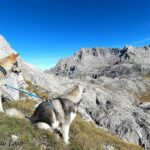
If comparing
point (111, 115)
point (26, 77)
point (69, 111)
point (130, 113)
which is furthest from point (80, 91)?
point (130, 113)

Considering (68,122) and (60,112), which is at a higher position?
(60,112)

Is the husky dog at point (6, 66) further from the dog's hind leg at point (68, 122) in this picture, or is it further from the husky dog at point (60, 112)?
the dog's hind leg at point (68, 122)

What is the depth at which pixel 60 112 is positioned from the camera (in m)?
14.2

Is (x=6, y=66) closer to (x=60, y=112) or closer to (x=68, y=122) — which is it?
(x=60, y=112)

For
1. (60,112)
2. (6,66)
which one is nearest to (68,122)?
(60,112)

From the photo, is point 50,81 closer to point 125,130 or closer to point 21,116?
point 125,130

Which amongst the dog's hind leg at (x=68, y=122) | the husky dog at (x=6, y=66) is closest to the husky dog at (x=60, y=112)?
the dog's hind leg at (x=68, y=122)

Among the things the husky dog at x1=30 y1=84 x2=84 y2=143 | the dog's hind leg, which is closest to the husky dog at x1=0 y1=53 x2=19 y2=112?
the husky dog at x1=30 y1=84 x2=84 y2=143

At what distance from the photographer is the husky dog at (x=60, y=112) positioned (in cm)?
1421

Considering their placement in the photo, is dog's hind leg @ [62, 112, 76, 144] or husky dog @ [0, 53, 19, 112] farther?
husky dog @ [0, 53, 19, 112]

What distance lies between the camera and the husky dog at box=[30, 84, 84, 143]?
46.6 ft

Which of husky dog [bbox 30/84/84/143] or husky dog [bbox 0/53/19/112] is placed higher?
husky dog [bbox 0/53/19/112]

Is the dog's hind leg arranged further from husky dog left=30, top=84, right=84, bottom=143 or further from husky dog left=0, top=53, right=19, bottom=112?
husky dog left=0, top=53, right=19, bottom=112

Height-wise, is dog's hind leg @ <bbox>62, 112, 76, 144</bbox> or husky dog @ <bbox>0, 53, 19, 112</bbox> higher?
husky dog @ <bbox>0, 53, 19, 112</bbox>
